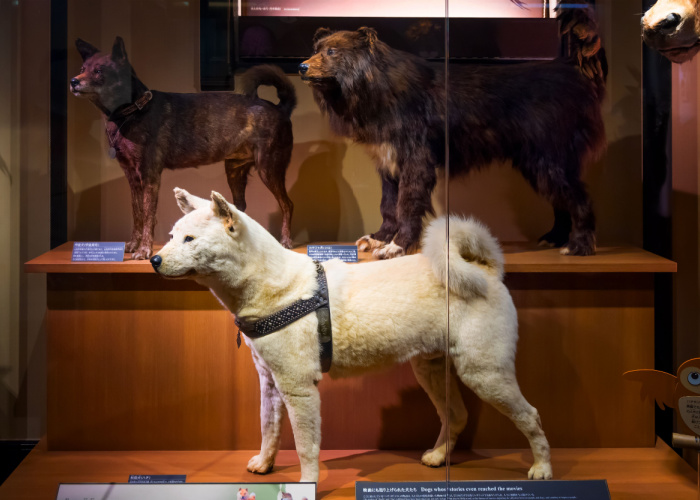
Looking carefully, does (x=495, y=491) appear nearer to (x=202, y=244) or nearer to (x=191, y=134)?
(x=202, y=244)

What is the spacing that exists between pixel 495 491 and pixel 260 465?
62 cm

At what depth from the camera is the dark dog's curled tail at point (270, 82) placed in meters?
1.99

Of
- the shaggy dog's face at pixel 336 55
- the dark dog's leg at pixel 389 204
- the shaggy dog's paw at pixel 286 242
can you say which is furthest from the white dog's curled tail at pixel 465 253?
the shaggy dog's face at pixel 336 55

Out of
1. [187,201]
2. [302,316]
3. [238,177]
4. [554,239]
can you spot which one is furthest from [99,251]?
[554,239]

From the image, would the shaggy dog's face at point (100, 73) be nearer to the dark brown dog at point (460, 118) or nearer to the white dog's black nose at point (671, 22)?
the dark brown dog at point (460, 118)

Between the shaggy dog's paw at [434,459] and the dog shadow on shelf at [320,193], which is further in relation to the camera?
the shaggy dog's paw at [434,459]

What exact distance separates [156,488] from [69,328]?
1.71 ft

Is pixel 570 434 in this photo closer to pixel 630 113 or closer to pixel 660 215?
pixel 660 215

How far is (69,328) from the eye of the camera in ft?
6.97

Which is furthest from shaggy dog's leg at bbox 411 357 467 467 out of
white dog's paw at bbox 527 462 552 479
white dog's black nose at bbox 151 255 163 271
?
white dog's black nose at bbox 151 255 163 271

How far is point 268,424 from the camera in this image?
209 cm

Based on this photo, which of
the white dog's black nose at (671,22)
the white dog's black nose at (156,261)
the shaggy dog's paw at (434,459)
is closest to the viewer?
the white dog's black nose at (156,261)

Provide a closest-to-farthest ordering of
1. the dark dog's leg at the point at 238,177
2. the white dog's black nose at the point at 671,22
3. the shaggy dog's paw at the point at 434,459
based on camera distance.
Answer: the white dog's black nose at the point at 671,22
the dark dog's leg at the point at 238,177
the shaggy dog's paw at the point at 434,459

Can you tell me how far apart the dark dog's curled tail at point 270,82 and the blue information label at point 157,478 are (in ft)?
3.30
